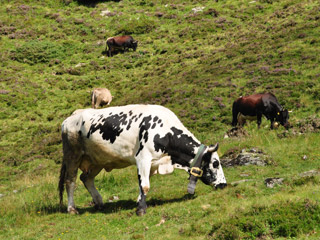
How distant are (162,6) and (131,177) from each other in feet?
174

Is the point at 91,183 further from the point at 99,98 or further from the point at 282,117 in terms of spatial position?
the point at 99,98

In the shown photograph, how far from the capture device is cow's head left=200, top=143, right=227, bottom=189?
1154cm

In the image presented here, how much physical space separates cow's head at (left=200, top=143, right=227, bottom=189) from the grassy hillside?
0.48 metres

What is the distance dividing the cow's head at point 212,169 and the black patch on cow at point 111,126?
8.47 feet

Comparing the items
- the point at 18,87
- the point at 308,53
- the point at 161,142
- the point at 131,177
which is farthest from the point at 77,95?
the point at 161,142

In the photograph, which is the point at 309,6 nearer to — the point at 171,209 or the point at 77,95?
the point at 77,95

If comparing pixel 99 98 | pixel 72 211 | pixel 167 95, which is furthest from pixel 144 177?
pixel 99 98

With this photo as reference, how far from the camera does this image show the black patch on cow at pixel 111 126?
1214cm

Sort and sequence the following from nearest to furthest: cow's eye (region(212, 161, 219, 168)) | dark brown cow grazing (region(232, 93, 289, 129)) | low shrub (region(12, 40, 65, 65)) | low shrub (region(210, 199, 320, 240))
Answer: low shrub (region(210, 199, 320, 240)) < cow's eye (region(212, 161, 219, 168)) < dark brown cow grazing (region(232, 93, 289, 129)) < low shrub (region(12, 40, 65, 65))

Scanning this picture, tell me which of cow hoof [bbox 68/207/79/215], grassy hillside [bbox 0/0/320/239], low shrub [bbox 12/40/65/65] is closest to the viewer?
grassy hillside [bbox 0/0/320/239]

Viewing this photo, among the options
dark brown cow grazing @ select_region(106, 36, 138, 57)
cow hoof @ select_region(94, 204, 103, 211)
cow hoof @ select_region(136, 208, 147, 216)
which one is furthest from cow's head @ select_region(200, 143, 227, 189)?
dark brown cow grazing @ select_region(106, 36, 138, 57)

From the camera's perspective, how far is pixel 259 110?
2364 cm

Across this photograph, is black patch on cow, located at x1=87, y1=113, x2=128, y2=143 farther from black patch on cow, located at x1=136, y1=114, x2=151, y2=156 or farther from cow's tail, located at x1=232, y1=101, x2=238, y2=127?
cow's tail, located at x1=232, y1=101, x2=238, y2=127

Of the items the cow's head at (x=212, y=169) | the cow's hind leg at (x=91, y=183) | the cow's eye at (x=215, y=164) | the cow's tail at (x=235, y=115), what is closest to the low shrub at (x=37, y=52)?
the cow's tail at (x=235, y=115)
